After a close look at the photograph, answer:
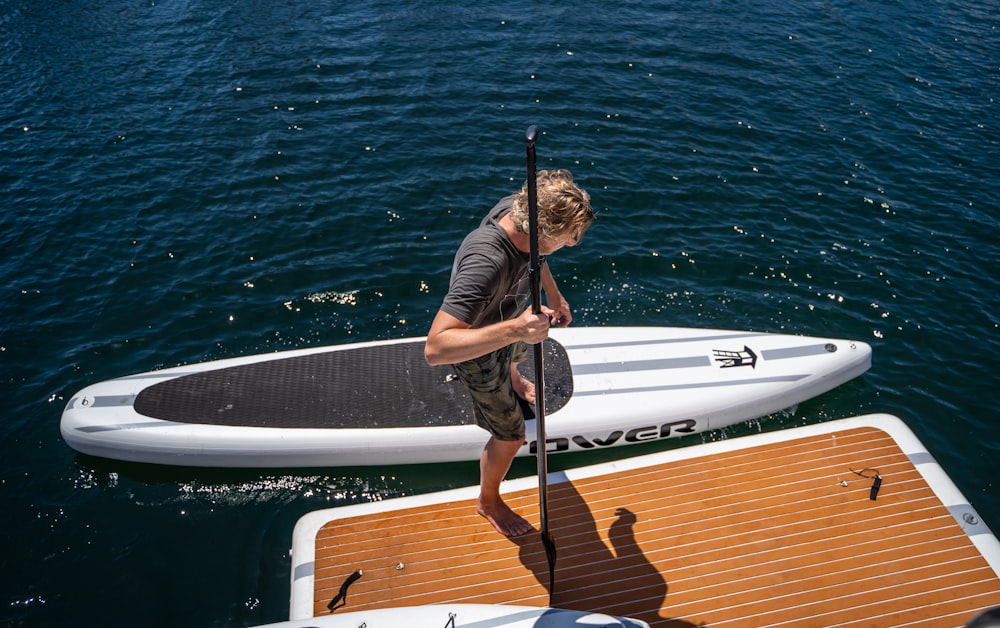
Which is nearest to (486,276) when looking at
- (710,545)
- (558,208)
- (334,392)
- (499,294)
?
(499,294)

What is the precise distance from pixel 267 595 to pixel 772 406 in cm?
582

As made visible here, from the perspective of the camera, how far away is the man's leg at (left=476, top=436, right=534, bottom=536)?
5.51 m

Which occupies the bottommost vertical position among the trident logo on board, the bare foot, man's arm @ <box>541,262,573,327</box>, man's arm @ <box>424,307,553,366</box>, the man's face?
the bare foot

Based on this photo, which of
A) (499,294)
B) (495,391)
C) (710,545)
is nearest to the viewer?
(499,294)

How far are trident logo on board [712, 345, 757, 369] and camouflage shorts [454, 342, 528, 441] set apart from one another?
12.4ft

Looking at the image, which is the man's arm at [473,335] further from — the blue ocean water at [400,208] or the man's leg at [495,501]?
the blue ocean water at [400,208]

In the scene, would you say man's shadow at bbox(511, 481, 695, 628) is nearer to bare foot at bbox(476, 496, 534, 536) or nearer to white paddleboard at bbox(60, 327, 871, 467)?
bare foot at bbox(476, 496, 534, 536)

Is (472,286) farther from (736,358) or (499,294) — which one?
(736,358)

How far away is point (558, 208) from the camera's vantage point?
13.2ft

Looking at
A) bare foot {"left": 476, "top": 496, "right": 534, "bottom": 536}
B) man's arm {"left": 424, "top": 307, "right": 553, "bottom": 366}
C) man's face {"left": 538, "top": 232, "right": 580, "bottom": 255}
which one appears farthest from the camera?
bare foot {"left": 476, "top": 496, "right": 534, "bottom": 536}

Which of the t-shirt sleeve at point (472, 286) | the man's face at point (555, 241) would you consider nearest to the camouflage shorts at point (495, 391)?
the t-shirt sleeve at point (472, 286)

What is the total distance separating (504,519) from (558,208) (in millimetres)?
3127

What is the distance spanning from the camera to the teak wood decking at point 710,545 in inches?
207

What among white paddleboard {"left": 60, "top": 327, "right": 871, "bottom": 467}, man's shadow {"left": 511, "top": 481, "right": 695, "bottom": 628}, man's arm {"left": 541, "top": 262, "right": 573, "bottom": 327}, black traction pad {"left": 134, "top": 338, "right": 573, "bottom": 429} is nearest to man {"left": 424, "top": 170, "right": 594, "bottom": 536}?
man's arm {"left": 541, "top": 262, "right": 573, "bottom": 327}
